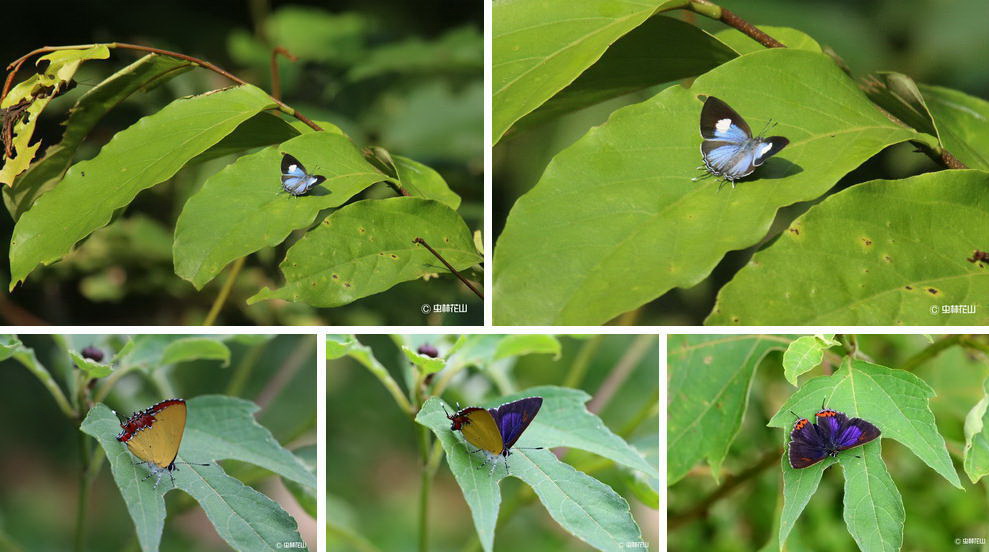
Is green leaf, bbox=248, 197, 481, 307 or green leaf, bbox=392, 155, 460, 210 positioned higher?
green leaf, bbox=392, 155, 460, 210

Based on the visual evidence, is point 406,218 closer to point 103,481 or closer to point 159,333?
point 159,333

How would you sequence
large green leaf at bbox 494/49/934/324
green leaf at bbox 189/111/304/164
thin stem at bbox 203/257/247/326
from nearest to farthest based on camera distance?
1. large green leaf at bbox 494/49/934/324
2. green leaf at bbox 189/111/304/164
3. thin stem at bbox 203/257/247/326

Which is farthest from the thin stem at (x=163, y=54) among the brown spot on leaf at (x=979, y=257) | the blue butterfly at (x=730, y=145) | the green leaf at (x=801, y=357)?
the brown spot on leaf at (x=979, y=257)

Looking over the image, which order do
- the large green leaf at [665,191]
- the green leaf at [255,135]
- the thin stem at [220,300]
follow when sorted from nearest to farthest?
the large green leaf at [665,191] → the green leaf at [255,135] → the thin stem at [220,300]

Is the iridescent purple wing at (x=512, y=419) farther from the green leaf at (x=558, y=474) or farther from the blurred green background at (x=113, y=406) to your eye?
the blurred green background at (x=113, y=406)

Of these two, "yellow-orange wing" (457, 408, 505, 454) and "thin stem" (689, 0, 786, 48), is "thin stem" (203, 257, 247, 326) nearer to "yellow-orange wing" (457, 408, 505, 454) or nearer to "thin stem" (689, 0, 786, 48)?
"yellow-orange wing" (457, 408, 505, 454)

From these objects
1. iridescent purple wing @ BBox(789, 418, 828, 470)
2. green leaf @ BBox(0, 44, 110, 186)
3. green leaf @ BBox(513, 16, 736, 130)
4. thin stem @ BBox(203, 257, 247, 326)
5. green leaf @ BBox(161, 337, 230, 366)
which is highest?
green leaf @ BBox(0, 44, 110, 186)

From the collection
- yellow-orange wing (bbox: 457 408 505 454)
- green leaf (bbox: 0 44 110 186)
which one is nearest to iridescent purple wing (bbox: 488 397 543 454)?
yellow-orange wing (bbox: 457 408 505 454)
